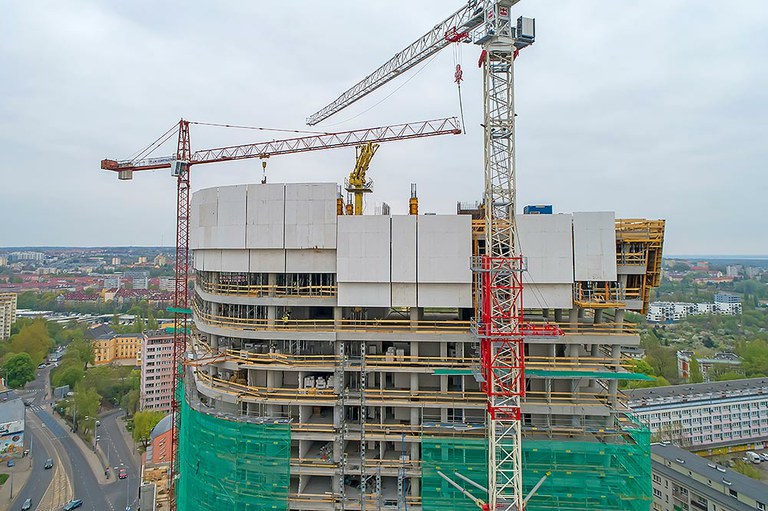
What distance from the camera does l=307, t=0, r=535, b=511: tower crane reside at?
2330 centimetres

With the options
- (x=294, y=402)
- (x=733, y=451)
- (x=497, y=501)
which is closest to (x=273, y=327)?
(x=294, y=402)

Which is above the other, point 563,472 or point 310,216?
point 310,216

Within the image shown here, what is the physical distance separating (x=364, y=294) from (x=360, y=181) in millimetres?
11126

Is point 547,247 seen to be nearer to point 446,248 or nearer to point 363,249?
point 446,248

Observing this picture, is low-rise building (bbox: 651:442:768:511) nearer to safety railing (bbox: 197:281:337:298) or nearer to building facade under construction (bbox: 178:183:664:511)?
building facade under construction (bbox: 178:183:664:511)

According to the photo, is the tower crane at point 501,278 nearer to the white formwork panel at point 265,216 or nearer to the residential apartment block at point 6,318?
the white formwork panel at point 265,216

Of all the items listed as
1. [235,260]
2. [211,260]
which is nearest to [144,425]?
[211,260]

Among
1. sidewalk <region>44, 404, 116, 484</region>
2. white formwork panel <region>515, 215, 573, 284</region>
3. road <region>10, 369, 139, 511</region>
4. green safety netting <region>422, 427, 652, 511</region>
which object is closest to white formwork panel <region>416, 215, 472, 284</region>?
white formwork panel <region>515, 215, 573, 284</region>

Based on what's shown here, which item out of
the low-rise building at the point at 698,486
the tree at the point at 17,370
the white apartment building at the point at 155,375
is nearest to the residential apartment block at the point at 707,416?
the low-rise building at the point at 698,486

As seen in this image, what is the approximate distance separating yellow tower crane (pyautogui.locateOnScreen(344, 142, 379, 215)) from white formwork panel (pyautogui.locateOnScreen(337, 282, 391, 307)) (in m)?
8.91

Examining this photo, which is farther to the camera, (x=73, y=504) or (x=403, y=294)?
(x=73, y=504)

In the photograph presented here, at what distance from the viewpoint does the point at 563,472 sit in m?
23.5

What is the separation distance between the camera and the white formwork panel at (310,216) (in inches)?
1032

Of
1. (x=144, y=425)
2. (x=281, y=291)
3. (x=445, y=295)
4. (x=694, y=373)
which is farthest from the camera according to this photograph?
(x=694, y=373)
